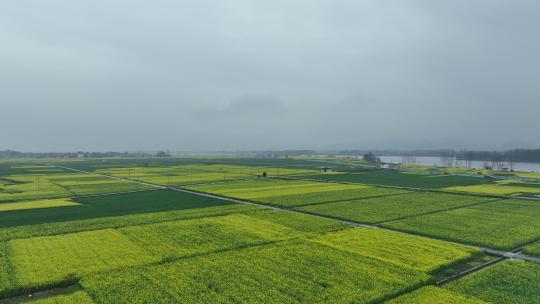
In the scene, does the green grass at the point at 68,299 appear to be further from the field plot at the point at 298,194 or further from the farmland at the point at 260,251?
the field plot at the point at 298,194

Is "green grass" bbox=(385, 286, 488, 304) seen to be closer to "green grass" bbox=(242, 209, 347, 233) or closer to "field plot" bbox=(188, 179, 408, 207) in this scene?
"green grass" bbox=(242, 209, 347, 233)

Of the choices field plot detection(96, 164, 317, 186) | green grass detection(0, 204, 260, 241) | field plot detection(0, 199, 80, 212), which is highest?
field plot detection(96, 164, 317, 186)

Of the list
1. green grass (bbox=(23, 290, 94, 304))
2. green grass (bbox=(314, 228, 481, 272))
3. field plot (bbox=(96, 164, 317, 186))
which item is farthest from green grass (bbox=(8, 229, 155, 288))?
field plot (bbox=(96, 164, 317, 186))

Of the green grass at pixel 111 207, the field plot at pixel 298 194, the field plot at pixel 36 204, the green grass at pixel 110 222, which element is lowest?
the field plot at pixel 36 204

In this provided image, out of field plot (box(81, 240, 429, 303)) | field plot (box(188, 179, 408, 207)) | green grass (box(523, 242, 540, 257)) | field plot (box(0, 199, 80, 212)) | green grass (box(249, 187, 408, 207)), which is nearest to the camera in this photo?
field plot (box(81, 240, 429, 303))

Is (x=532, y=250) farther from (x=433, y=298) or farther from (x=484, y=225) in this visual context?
(x=433, y=298)

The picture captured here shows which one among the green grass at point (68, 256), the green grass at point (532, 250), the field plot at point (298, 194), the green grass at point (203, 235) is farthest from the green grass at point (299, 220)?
the green grass at point (68, 256)

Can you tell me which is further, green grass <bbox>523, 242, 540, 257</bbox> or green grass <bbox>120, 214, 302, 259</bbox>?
green grass <bbox>120, 214, 302, 259</bbox>
